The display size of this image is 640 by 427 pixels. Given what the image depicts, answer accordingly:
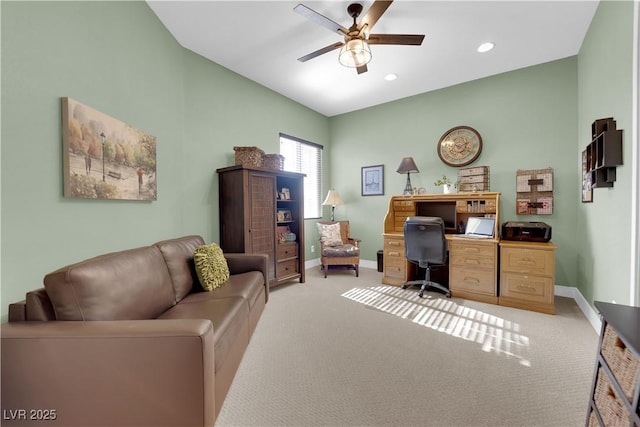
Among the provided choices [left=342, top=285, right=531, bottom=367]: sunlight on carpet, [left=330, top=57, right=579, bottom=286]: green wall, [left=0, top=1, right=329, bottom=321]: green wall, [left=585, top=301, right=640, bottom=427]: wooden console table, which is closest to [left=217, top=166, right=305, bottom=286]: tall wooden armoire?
[left=0, top=1, right=329, bottom=321]: green wall

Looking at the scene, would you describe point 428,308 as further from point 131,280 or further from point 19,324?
point 19,324

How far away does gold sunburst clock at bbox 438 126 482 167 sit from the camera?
3.75 meters

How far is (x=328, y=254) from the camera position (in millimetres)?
4223

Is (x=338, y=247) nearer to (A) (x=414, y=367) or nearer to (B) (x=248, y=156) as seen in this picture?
(B) (x=248, y=156)

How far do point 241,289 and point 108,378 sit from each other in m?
1.07

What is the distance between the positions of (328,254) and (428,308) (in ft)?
5.73

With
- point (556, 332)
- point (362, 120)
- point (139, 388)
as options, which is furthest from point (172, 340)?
point (362, 120)

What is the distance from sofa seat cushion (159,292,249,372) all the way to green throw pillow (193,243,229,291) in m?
0.13

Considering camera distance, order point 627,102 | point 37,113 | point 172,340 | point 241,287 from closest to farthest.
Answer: point 172,340 < point 37,113 < point 627,102 < point 241,287

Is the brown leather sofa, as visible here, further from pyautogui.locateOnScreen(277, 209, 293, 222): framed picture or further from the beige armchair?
the beige armchair

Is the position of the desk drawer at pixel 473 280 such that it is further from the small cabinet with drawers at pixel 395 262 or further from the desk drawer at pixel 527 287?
the small cabinet with drawers at pixel 395 262

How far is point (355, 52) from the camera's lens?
225 centimetres

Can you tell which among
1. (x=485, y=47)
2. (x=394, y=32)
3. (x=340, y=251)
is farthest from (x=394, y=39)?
(x=340, y=251)

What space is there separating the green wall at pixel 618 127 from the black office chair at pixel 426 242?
52.4 inches
